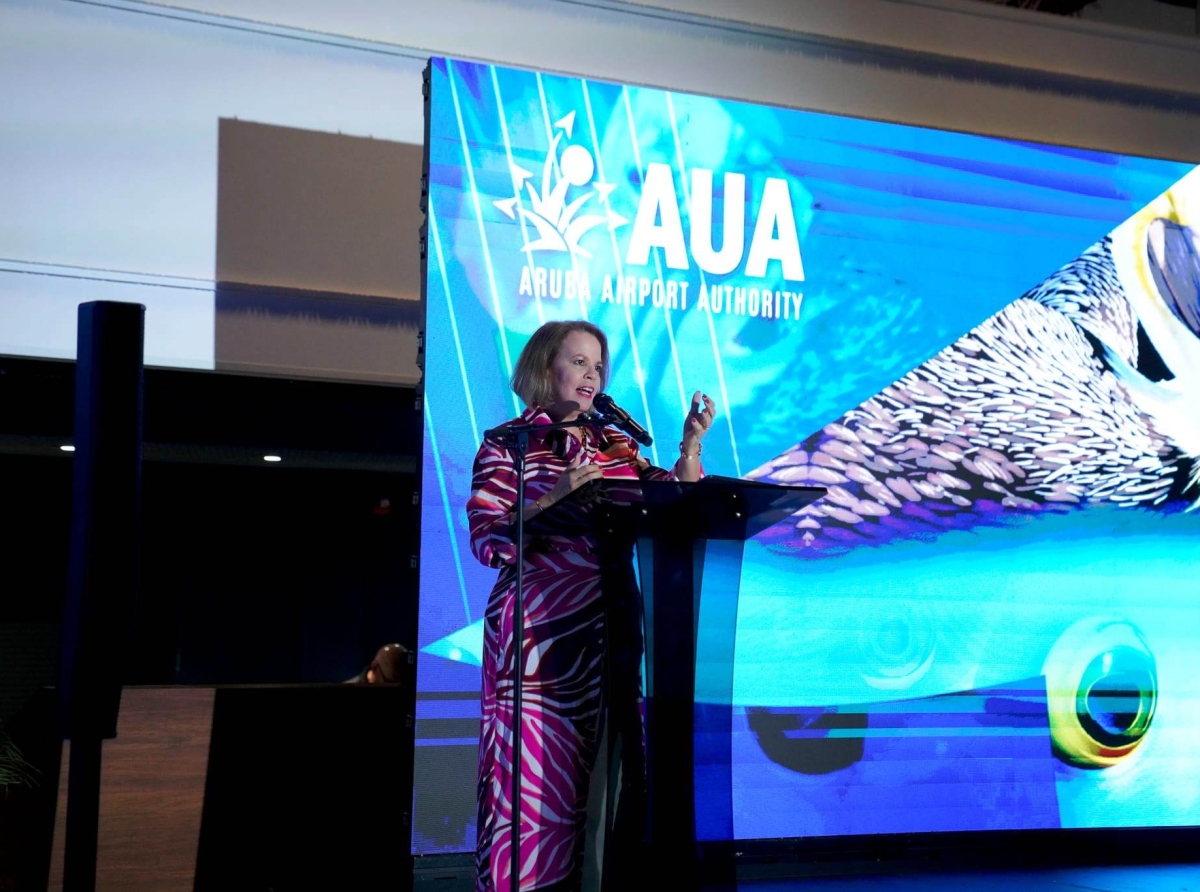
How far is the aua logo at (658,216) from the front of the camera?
3.79 m

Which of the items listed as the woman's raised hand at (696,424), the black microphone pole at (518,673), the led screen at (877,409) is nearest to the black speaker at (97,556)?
the black microphone pole at (518,673)

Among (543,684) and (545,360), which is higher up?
(545,360)

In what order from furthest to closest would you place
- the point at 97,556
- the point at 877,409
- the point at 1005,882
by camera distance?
the point at 877,409 < the point at 1005,882 < the point at 97,556

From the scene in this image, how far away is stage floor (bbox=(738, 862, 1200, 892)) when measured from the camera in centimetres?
343

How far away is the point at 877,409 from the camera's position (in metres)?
4.04

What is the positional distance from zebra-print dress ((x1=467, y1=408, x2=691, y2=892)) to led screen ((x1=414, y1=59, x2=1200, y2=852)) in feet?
4.03

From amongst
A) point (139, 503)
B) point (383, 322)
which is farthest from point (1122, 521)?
point (139, 503)

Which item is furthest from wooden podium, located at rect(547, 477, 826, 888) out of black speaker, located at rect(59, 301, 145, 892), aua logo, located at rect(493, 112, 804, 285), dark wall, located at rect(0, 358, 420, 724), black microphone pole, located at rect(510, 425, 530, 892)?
dark wall, located at rect(0, 358, 420, 724)

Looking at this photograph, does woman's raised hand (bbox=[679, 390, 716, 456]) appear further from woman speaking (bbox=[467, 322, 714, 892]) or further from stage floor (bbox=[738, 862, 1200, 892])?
stage floor (bbox=[738, 862, 1200, 892])

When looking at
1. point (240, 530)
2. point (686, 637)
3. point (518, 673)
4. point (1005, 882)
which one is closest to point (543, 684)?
point (518, 673)

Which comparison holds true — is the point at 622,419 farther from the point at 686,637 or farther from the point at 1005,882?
the point at 1005,882

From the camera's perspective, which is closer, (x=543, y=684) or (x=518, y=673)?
(x=518, y=673)

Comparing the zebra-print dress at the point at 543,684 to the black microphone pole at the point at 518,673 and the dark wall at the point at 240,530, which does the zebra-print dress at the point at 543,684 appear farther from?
the dark wall at the point at 240,530

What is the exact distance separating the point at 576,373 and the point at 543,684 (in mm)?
598
